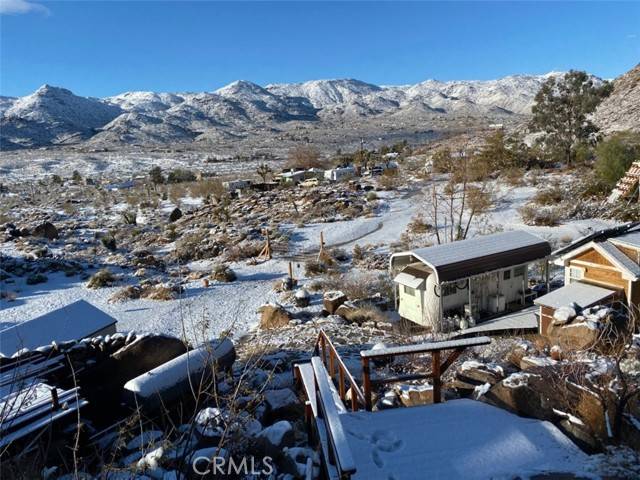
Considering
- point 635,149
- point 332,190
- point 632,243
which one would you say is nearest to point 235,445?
point 632,243

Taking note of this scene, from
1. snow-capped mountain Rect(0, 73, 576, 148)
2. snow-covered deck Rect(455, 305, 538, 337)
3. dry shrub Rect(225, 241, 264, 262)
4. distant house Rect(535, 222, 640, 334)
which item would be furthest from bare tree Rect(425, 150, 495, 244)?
snow-capped mountain Rect(0, 73, 576, 148)

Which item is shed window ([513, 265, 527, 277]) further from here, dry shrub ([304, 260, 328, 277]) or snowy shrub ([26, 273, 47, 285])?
snowy shrub ([26, 273, 47, 285])

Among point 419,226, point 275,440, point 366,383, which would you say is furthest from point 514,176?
point 275,440

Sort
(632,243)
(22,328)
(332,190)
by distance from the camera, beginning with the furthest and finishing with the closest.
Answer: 1. (332,190)
2. (632,243)
3. (22,328)

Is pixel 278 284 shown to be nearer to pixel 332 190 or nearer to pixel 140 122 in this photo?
pixel 332 190

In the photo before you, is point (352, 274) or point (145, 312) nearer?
point (145, 312)
